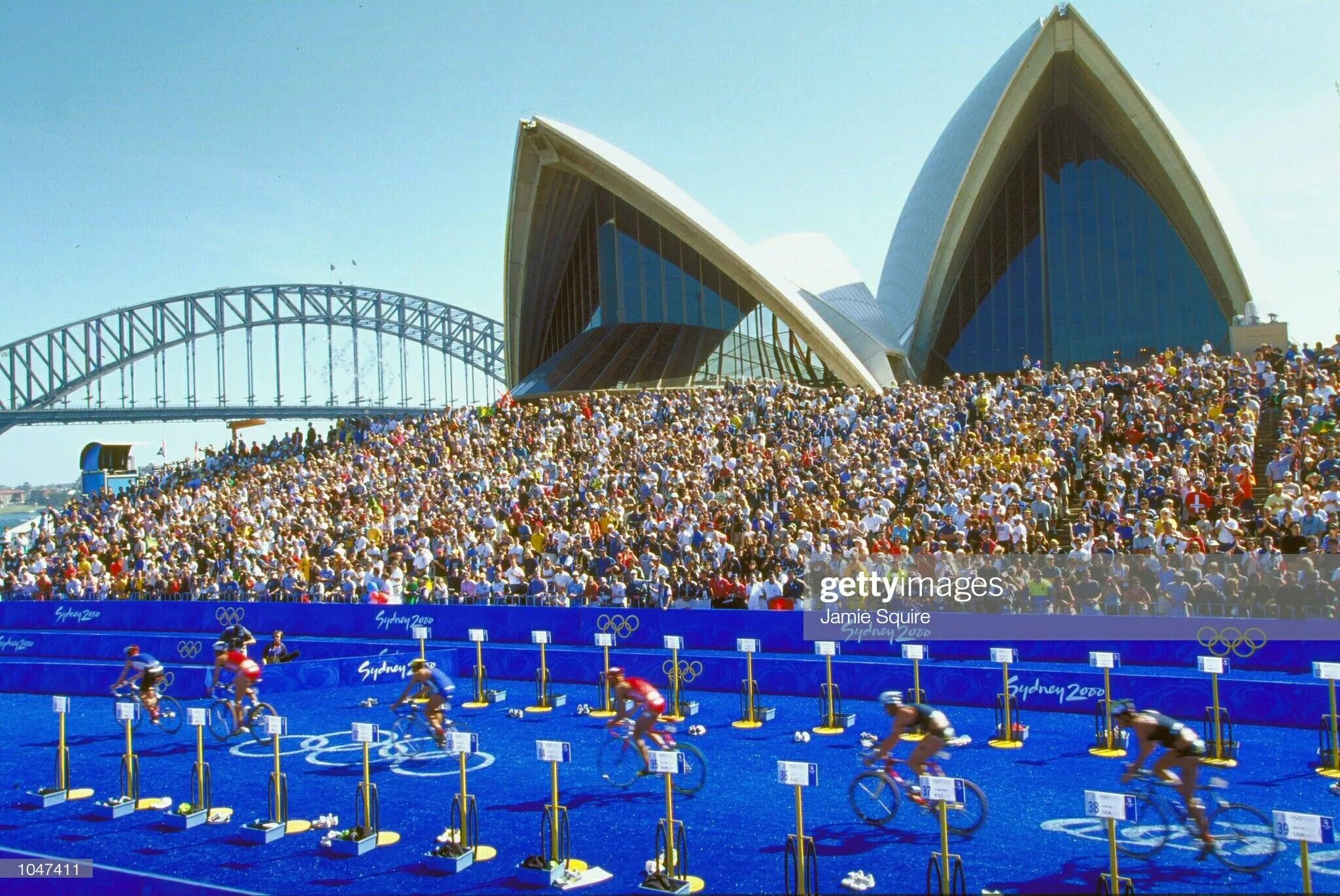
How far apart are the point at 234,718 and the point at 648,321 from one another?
100 ft

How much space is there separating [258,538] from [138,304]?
309 ft

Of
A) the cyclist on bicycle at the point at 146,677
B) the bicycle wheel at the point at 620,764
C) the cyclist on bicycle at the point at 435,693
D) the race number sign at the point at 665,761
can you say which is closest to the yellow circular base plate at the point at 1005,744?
the bicycle wheel at the point at 620,764

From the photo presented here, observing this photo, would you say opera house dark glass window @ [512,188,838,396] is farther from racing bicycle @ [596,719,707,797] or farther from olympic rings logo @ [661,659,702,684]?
racing bicycle @ [596,719,707,797]

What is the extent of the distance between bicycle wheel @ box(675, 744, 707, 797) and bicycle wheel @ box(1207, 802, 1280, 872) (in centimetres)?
588

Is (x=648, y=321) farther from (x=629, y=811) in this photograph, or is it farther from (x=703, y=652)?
(x=629, y=811)

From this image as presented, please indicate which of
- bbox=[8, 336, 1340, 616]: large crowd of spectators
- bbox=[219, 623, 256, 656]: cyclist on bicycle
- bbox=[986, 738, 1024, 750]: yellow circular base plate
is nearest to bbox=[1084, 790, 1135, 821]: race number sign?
bbox=[986, 738, 1024, 750]: yellow circular base plate

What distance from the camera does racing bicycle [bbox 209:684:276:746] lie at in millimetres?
17469

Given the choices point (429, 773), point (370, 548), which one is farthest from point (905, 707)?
point (370, 548)

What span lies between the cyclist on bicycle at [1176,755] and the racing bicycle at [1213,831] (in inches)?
3.6

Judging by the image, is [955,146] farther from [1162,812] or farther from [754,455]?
[1162,812]

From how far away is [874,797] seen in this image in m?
12.5

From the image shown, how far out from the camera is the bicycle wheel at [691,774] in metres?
13.9

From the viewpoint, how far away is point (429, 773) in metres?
15.2

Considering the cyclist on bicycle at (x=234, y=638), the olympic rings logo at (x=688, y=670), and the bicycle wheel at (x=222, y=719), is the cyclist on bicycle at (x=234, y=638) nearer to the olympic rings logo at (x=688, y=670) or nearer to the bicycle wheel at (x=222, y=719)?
the bicycle wheel at (x=222, y=719)
